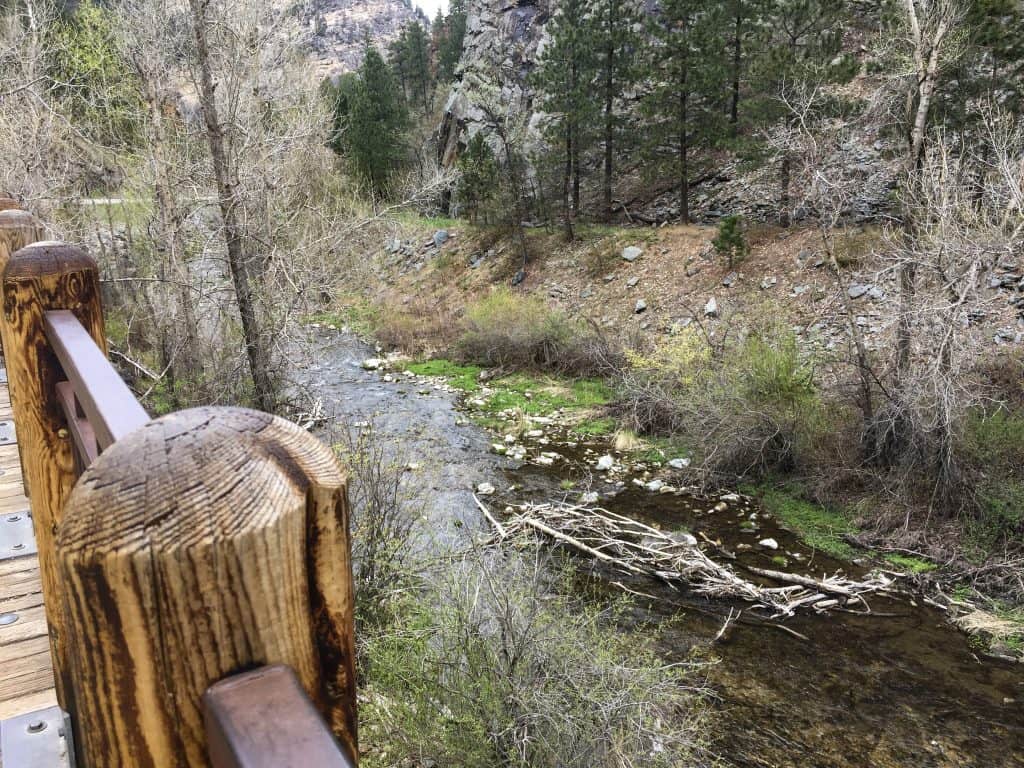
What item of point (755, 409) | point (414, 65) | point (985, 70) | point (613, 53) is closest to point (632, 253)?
point (613, 53)

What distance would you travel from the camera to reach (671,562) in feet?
25.3

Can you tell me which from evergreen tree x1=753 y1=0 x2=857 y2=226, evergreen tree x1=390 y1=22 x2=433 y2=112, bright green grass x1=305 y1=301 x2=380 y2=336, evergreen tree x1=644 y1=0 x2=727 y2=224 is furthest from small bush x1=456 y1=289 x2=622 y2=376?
evergreen tree x1=390 y1=22 x2=433 y2=112

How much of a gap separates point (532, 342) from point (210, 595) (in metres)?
14.8

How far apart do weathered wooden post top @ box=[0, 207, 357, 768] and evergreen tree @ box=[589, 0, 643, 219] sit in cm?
2007

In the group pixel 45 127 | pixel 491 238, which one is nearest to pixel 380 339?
pixel 491 238

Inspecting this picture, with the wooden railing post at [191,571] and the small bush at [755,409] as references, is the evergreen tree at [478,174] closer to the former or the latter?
the small bush at [755,409]

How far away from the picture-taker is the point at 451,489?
30.8 ft

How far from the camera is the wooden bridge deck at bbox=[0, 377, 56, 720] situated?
6.16ft

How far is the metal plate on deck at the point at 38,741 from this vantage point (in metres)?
1.45

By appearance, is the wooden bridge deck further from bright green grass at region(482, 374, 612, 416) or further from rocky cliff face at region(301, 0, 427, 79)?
rocky cliff face at region(301, 0, 427, 79)

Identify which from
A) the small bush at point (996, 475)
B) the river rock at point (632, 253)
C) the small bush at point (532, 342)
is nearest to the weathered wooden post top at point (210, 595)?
the small bush at point (996, 475)

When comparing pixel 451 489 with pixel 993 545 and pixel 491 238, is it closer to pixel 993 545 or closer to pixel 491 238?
pixel 993 545

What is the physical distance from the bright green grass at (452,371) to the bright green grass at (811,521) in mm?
6797

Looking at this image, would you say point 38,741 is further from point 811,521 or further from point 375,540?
point 811,521
